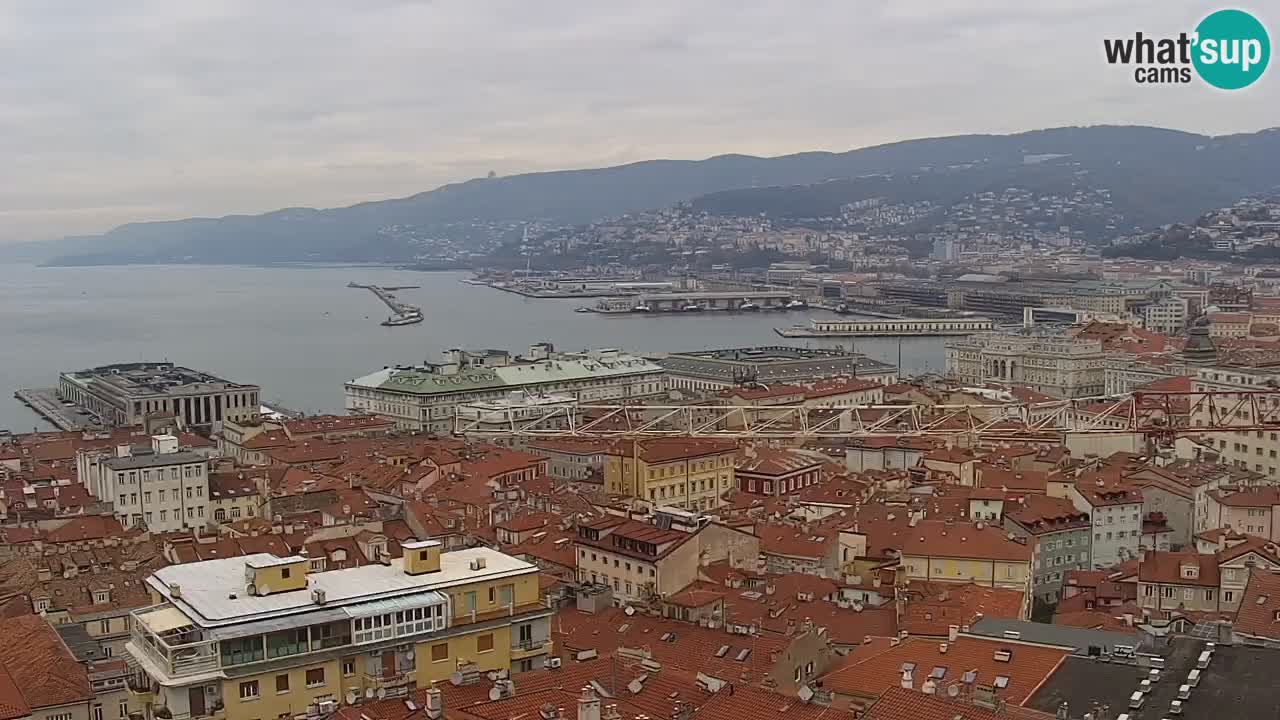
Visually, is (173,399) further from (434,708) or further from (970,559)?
(434,708)

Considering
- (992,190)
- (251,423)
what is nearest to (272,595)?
(251,423)

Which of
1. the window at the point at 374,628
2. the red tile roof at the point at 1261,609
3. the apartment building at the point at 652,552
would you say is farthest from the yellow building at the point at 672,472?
the window at the point at 374,628

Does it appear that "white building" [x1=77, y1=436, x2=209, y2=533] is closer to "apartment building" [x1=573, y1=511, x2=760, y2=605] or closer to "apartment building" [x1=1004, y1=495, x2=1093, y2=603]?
"apartment building" [x1=573, y1=511, x2=760, y2=605]

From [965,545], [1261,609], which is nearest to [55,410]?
[965,545]

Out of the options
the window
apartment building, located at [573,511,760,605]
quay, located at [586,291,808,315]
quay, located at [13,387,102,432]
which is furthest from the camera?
quay, located at [586,291,808,315]

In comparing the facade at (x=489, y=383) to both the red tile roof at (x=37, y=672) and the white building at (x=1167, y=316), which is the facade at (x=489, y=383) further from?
the white building at (x=1167, y=316)

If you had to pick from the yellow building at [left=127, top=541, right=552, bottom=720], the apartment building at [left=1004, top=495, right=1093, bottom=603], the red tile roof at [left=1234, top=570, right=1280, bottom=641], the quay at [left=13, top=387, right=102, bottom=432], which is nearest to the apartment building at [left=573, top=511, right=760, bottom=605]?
the apartment building at [left=1004, top=495, right=1093, bottom=603]

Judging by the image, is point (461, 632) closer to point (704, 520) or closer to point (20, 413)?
point (704, 520)
